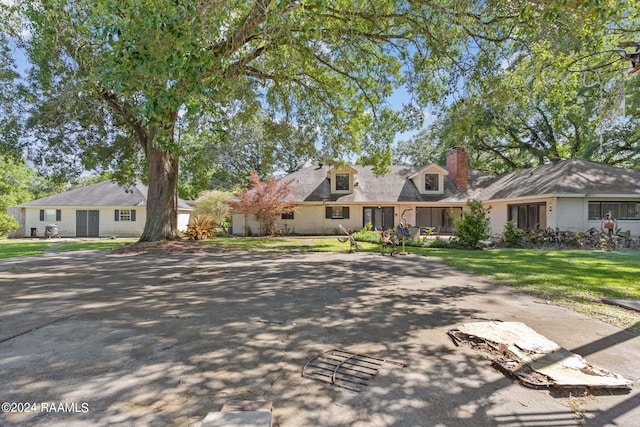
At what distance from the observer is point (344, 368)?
10.9ft

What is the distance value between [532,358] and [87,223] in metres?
31.4

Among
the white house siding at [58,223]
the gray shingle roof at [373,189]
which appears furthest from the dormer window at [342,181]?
the white house siding at [58,223]

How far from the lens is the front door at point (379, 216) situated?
86.9 feet

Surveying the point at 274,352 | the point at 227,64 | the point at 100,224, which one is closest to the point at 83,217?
the point at 100,224

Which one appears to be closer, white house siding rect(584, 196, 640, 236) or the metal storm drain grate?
the metal storm drain grate

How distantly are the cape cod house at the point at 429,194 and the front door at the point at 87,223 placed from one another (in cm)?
1106

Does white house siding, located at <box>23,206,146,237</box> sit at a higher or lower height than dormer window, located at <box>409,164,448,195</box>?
lower

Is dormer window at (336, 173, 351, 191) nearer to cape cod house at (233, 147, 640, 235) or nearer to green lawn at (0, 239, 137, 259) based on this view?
cape cod house at (233, 147, 640, 235)

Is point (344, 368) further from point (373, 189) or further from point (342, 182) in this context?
point (373, 189)

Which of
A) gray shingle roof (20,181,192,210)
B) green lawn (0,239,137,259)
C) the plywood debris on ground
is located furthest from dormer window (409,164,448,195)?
the plywood debris on ground

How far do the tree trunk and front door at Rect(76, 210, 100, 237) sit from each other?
48.7 ft

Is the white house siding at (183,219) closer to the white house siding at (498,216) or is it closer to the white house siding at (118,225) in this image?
the white house siding at (118,225)

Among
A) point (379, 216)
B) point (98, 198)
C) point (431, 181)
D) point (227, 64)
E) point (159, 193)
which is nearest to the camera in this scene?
point (227, 64)

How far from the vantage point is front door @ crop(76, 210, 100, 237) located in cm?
2725
